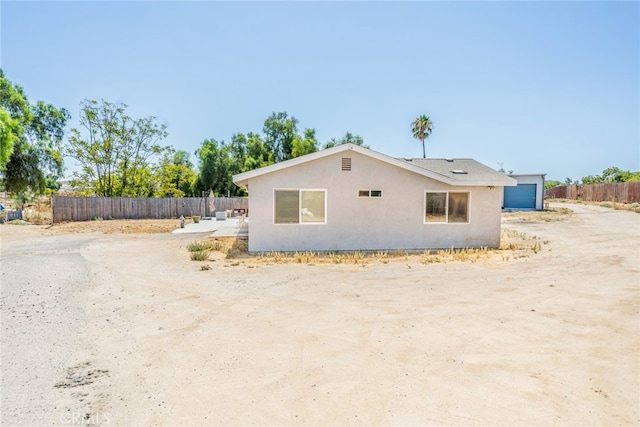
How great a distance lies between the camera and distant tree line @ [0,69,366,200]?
23141mm

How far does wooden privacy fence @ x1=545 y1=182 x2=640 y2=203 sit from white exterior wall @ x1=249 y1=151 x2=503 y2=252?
977 inches

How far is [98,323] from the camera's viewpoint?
16.3 feet

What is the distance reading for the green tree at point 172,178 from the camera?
3209cm

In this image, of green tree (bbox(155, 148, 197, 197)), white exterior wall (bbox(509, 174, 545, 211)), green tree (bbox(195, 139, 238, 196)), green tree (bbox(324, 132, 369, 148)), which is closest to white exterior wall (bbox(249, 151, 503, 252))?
white exterior wall (bbox(509, 174, 545, 211))

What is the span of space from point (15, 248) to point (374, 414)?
1406 cm

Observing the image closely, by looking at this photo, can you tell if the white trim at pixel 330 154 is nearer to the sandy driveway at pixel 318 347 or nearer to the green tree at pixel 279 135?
the sandy driveway at pixel 318 347

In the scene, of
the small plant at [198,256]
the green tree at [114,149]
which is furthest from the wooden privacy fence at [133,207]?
the small plant at [198,256]

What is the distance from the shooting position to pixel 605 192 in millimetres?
31812

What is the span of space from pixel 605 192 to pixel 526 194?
951 centimetres

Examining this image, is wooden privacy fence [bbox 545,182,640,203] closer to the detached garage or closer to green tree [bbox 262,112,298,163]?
the detached garage

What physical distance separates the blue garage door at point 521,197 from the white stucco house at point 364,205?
19.1 metres

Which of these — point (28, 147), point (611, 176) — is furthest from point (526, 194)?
point (28, 147)

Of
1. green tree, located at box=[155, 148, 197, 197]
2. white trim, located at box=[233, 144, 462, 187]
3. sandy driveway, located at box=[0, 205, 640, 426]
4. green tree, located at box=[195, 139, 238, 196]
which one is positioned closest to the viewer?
sandy driveway, located at box=[0, 205, 640, 426]

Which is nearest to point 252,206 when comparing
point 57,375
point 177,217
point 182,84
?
point 57,375
